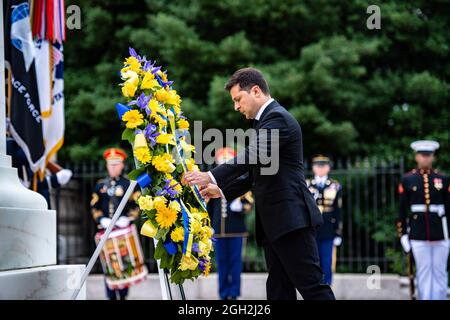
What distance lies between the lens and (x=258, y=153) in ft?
16.3

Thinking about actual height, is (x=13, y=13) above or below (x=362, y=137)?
above

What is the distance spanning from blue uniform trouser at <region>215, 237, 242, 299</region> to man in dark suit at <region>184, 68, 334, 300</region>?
16.1 ft

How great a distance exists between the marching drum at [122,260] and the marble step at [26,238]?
155 inches

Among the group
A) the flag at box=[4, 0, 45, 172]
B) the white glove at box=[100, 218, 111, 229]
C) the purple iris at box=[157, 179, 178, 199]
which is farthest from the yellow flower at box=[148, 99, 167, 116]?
the white glove at box=[100, 218, 111, 229]

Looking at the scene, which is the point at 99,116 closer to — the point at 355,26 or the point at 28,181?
the point at 355,26

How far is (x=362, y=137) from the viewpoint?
16406 mm

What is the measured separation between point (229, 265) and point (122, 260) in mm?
1734

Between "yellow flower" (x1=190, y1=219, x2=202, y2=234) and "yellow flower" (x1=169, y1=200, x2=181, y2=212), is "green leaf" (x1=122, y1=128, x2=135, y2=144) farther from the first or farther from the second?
"yellow flower" (x1=190, y1=219, x2=202, y2=234)

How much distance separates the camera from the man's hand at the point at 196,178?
4.92 metres

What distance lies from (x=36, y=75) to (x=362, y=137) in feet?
34.3

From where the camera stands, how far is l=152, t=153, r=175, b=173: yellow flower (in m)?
4.93

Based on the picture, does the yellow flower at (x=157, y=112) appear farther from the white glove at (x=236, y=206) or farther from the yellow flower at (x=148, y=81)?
the white glove at (x=236, y=206)

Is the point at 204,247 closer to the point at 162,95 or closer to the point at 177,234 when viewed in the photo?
the point at 177,234
